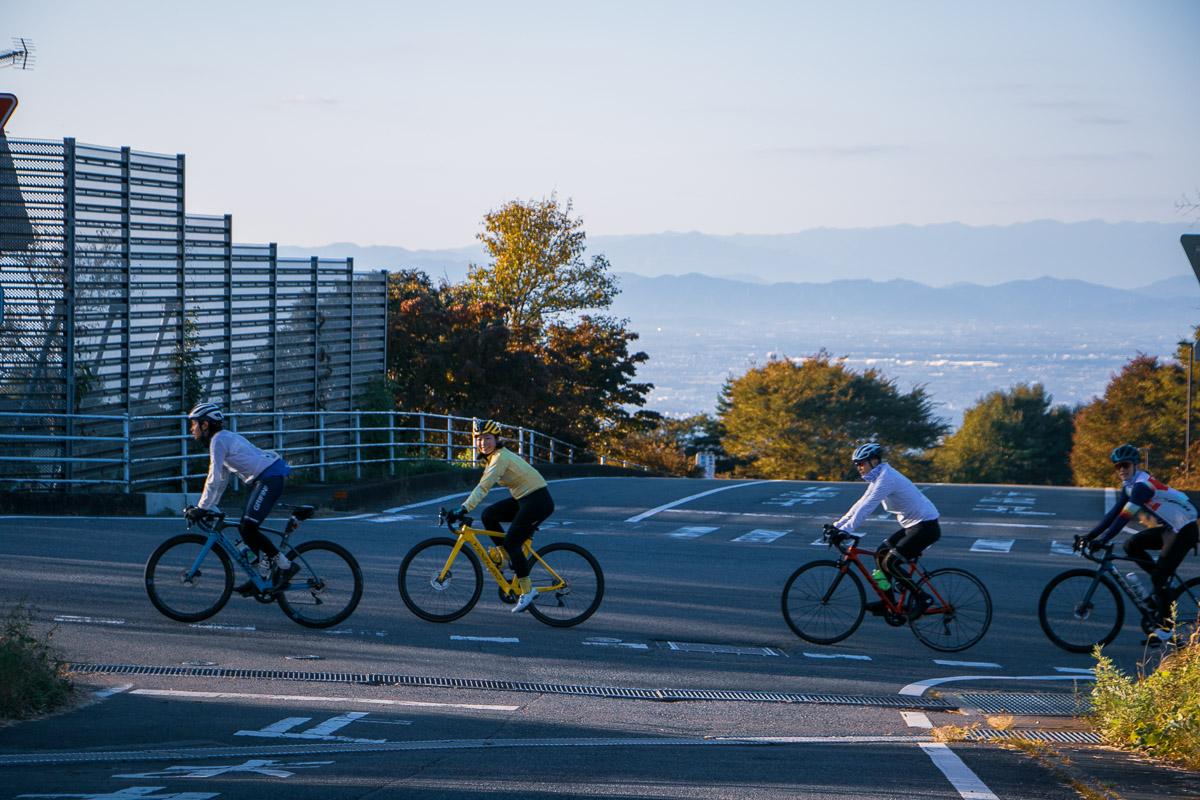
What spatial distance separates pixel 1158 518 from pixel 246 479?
7838 mm

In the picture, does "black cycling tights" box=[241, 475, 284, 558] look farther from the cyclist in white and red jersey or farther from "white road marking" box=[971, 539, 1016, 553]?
"white road marking" box=[971, 539, 1016, 553]

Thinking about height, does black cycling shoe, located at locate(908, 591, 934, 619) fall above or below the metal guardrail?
below

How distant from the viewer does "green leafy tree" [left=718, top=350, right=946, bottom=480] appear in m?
87.8

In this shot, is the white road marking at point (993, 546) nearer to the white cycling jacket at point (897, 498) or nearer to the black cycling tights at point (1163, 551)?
the black cycling tights at point (1163, 551)

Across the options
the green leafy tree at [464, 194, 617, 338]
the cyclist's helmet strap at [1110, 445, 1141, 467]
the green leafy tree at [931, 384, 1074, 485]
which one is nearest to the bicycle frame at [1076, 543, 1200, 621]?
the cyclist's helmet strap at [1110, 445, 1141, 467]

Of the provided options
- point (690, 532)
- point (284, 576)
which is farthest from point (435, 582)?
point (690, 532)

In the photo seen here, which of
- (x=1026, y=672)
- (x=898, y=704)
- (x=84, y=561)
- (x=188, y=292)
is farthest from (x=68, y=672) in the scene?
(x=188, y=292)

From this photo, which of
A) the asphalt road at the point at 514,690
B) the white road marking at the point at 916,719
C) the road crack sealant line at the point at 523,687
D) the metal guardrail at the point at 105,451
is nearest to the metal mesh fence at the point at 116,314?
the metal guardrail at the point at 105,451

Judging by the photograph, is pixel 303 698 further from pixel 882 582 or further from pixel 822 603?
pixel 882 582

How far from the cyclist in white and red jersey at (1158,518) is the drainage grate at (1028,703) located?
2.07 meters

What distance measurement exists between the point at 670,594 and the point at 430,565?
2.90 meters

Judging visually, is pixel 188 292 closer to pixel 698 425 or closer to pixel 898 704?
pixel 898 704

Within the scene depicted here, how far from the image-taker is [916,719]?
26.7 ft

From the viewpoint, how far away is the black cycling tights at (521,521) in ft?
35.3
